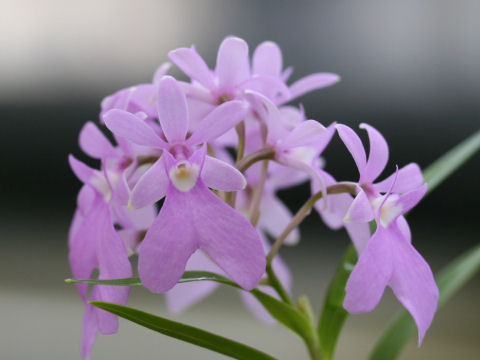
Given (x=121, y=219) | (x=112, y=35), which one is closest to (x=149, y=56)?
(x=112, y=35)

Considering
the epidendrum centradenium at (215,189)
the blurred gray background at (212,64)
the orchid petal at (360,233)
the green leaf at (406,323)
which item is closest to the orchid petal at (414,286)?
the epidendrum centradenium at (215,189)

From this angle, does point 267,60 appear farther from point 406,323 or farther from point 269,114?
point 406,323

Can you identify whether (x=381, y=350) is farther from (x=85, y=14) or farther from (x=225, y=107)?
(x=85, y=14)

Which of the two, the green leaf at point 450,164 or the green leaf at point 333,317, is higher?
the green leaf at point 450,164

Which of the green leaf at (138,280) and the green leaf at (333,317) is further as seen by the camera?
the green leaf at (333,317)

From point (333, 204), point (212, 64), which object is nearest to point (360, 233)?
point (333, 204)

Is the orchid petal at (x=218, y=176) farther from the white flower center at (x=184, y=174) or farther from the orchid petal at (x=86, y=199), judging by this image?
the orchid petal at (x=86, y=199)
